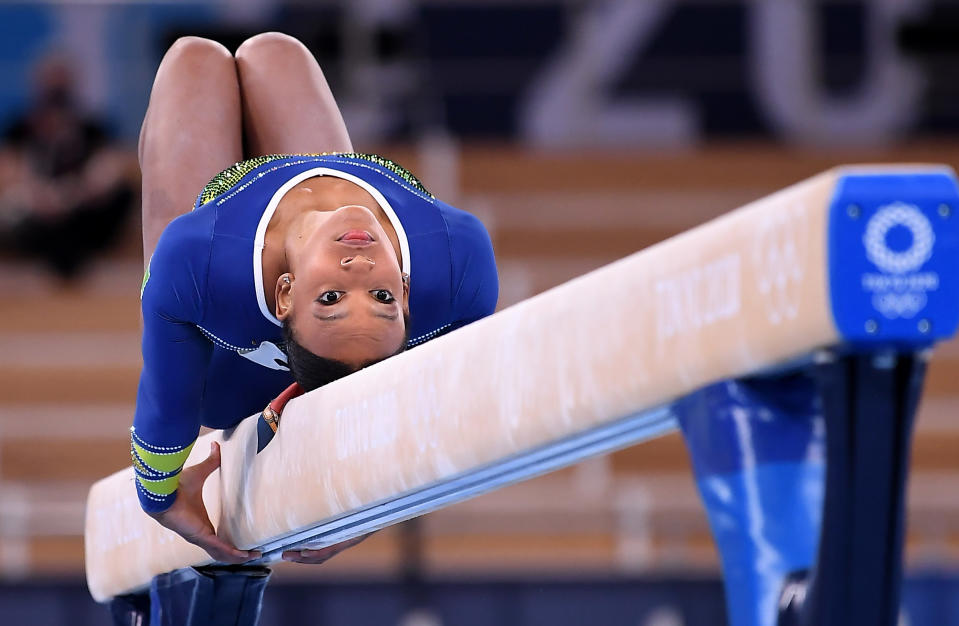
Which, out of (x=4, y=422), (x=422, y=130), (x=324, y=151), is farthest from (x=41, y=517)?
(x=324, y=151)

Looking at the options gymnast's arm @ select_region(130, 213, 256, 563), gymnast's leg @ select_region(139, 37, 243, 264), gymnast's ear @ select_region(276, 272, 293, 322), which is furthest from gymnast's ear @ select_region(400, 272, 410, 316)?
gymnast's leg @ select_region(139, 37, 243, 264)

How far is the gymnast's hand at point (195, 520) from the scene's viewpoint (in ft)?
7.10

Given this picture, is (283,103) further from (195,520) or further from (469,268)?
(195,520)

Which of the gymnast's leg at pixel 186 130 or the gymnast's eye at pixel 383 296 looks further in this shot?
the gymnast's leg at pixel 186 130

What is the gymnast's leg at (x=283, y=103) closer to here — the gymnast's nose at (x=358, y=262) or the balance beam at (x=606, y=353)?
the balance beam at (x=606, y=353)

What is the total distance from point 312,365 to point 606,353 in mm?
760

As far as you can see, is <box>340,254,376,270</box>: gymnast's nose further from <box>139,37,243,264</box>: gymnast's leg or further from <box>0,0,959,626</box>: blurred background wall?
<box>0,0,959,626</box>: blurred background wall

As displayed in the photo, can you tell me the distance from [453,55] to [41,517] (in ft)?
12.4

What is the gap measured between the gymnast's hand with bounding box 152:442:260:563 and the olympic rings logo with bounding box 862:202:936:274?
140 centimetres

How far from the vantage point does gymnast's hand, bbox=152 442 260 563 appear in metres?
2.16

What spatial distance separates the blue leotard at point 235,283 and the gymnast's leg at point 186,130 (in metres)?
0.33

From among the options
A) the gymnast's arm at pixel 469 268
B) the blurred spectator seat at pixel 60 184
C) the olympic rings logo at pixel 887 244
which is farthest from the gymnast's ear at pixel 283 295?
the blurred spectator seat at pixel 60 184

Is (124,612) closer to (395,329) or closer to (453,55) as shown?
Result: (395,329)

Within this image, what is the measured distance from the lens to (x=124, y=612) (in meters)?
2.74
